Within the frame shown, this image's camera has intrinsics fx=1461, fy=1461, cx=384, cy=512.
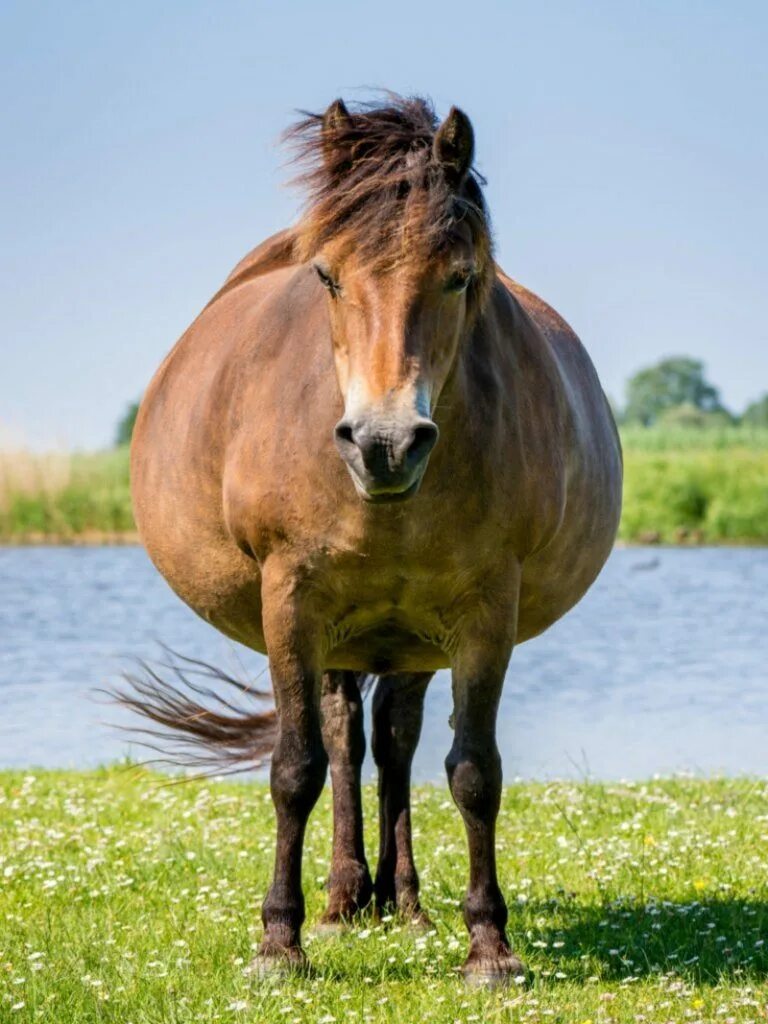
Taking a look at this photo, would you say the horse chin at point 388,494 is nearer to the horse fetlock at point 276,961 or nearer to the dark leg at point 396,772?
the horse fetlock at point 276,961

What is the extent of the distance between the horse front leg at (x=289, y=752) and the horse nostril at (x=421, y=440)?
3.10 feet

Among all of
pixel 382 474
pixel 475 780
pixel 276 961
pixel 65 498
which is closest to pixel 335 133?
pixel 382 474

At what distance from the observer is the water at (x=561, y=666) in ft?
39.0

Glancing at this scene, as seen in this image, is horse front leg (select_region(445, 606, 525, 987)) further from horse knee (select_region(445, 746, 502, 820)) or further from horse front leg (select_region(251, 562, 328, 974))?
horse front leg (select_region(251, 562, 328, 974))

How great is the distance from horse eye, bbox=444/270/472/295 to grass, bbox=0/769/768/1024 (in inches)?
77.7

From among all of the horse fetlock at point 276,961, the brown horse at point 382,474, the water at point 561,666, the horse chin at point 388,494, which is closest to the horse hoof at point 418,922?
the brown horse at point 382,474

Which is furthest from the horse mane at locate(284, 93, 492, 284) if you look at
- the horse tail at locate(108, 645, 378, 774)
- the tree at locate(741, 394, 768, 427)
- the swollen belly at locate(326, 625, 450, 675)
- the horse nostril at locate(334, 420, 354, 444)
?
the tree at locate(741, 394, 768, 427)

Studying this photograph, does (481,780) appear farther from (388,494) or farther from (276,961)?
(388,494)

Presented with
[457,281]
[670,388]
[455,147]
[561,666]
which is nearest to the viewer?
[457,281]

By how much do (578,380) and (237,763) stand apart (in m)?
2.43

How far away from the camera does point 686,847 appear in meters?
6.56

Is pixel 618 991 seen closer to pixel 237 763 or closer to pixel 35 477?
pixel 237 763

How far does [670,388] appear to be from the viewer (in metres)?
105

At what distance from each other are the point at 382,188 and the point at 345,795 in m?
2.48
